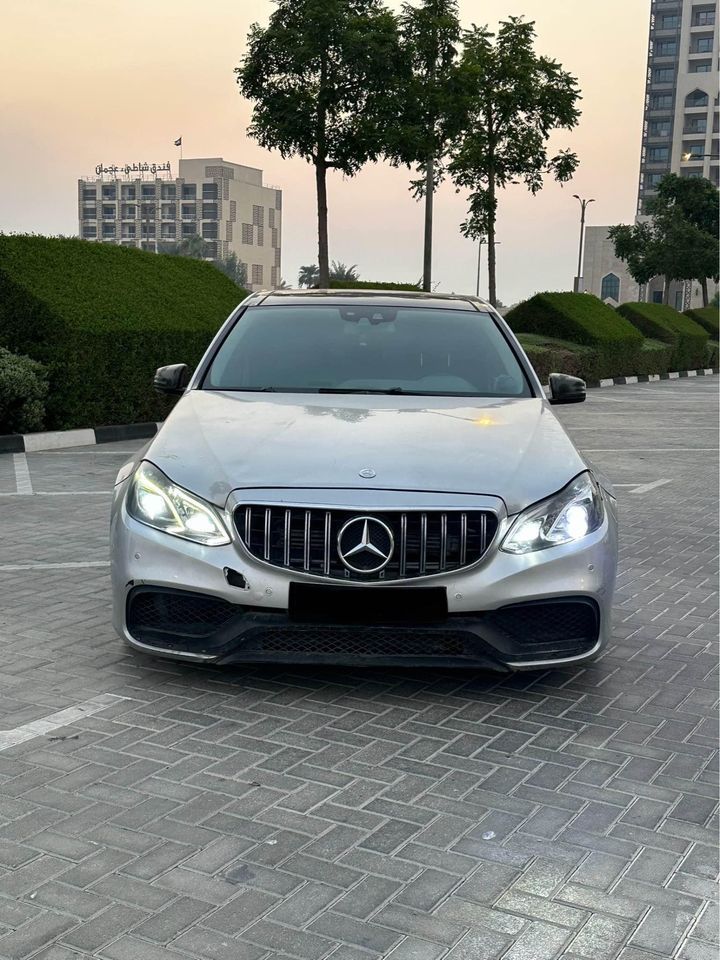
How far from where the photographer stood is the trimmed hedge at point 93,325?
14.1 m

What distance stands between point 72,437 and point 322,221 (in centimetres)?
1784

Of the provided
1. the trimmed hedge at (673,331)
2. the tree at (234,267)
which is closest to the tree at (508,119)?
the trimmed hedge at (673,331)

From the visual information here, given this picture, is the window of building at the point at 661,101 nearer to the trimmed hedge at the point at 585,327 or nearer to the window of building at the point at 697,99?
the window of building at the point at 697,99

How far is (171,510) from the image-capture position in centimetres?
454

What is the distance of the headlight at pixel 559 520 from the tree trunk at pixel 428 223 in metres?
29.4

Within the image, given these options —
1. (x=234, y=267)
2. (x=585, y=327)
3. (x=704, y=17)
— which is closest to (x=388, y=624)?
(x=585, y=327)

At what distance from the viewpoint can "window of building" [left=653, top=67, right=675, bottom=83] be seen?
521 feet

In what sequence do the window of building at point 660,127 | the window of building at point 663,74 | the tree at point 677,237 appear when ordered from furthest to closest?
1. the window of building at point 663,74
2. the window of building at point 660,127
3. the tree at point 677,237

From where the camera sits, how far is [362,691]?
464cm

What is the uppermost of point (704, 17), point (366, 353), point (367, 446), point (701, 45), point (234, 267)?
point (704, 17)

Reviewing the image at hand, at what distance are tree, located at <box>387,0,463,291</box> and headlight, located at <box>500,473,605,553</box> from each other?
25280 mm

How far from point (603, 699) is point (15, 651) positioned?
2519 millimetres

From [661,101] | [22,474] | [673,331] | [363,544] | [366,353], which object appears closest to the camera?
[363,544]

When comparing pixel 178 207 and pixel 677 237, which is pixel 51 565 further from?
pixel 178 207
